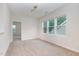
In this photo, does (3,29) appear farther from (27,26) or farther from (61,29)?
(27,26)

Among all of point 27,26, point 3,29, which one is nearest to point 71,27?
point 3,29

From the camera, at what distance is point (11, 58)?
1521 millimetres

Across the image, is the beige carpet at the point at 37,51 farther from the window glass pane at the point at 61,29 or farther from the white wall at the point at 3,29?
the window glass pane at the point at 61,29

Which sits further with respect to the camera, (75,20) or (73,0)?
(75,20)

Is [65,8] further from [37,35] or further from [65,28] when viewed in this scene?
[37,35]

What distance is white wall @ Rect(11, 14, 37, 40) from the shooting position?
8652 millimetres

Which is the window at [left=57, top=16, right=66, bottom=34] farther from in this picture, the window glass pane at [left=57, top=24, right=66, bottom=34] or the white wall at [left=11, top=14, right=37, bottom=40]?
the white wall at [left=11, top=14, right=37, bottom=40]

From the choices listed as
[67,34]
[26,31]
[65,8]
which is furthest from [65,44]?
[26,31]

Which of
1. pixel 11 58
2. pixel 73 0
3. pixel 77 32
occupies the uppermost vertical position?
pixel 73 0

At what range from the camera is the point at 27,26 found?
9078 mm

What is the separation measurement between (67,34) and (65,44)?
0.54 metres

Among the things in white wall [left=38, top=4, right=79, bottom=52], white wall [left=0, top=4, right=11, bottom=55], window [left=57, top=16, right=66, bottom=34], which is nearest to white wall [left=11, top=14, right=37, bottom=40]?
window [left=57, top=16, right=66, bottom=34]

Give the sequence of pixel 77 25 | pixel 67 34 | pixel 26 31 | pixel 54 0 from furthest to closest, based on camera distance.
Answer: pixel 26 31, pixel 67 34, pixel 77 25, pixel 54 0

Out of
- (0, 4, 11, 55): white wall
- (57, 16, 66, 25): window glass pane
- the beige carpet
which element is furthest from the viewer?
(57, 16, 66, 25): window glass pane
